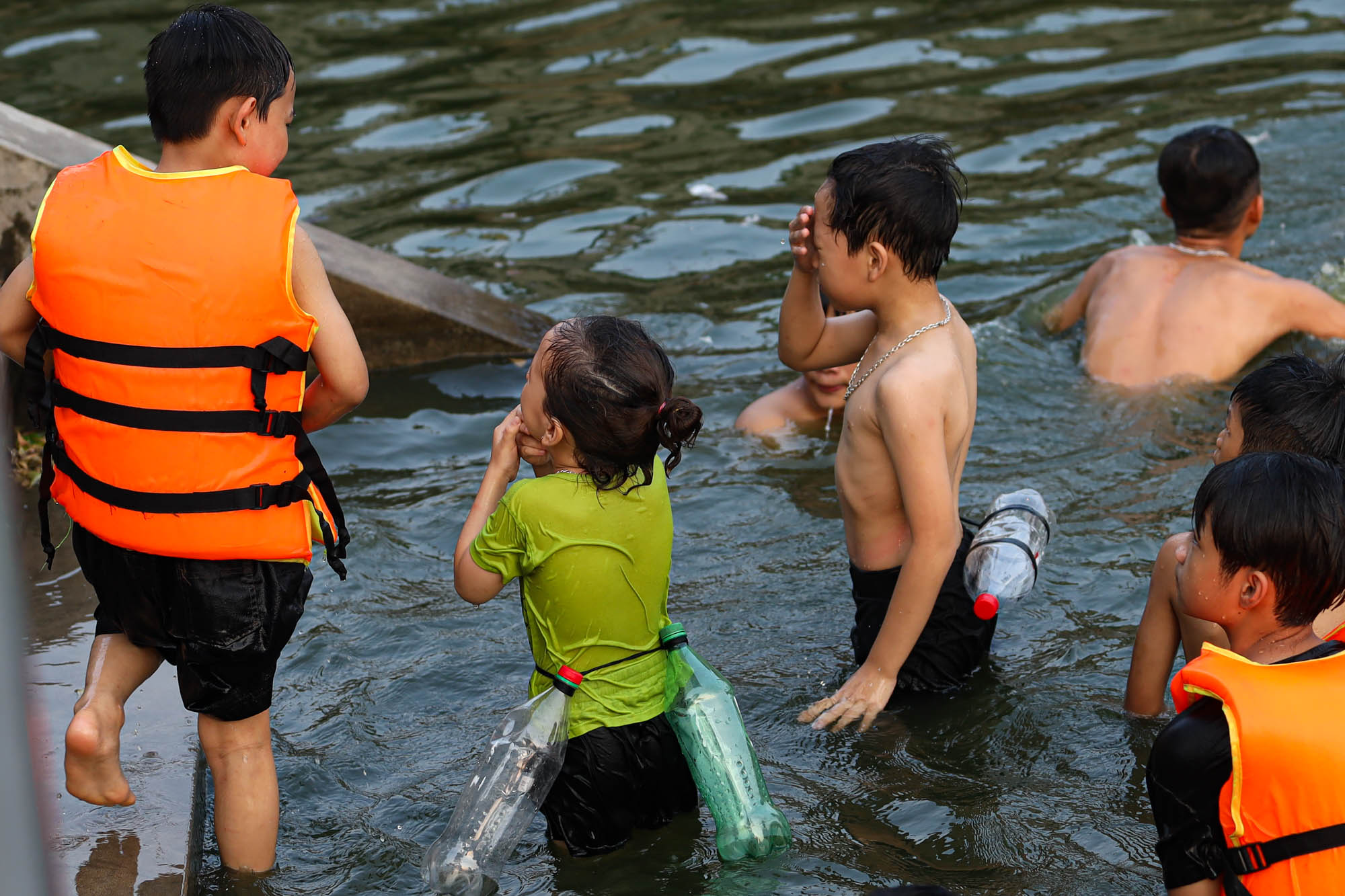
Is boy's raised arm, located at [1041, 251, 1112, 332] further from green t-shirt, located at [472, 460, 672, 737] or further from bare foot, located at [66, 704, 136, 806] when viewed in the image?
bare foot, located at [66, 704, 136, 806]

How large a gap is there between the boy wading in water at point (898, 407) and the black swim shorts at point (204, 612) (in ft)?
4.86

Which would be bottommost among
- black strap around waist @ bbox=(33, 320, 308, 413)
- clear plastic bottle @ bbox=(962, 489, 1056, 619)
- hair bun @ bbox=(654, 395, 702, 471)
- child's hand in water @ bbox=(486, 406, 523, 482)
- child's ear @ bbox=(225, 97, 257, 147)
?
clear plastic bottle @ bbox=(962, 489, 1056, 619)

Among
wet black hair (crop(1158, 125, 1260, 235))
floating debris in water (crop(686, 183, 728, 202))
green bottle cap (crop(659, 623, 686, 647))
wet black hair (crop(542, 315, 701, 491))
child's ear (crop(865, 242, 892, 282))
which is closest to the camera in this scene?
wet black hair (crop(542, 315, 701, 491))

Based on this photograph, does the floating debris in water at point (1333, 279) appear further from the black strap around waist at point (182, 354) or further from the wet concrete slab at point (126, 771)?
the wet concrete slab at point (126, 771)

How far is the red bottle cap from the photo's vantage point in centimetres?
358

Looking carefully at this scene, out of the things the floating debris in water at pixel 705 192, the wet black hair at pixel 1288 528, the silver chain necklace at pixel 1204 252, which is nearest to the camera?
the wet black hair at pixel 1288 528

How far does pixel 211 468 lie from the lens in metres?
3.07

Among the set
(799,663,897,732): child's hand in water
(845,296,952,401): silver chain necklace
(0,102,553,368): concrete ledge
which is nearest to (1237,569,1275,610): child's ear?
(799,663,897,732): child's hand in water

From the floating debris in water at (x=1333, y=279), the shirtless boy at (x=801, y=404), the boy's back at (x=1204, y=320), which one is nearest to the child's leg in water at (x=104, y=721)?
the shirtless boy at (x=801, y=404)

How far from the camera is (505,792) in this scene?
3.24 m

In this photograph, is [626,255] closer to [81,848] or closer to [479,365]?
[479,365]

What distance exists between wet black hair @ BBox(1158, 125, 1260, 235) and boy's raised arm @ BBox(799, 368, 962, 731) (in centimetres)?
294

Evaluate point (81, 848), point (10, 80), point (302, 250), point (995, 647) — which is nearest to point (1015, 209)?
point (995, 647)

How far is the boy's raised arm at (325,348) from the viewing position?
3127 mm
